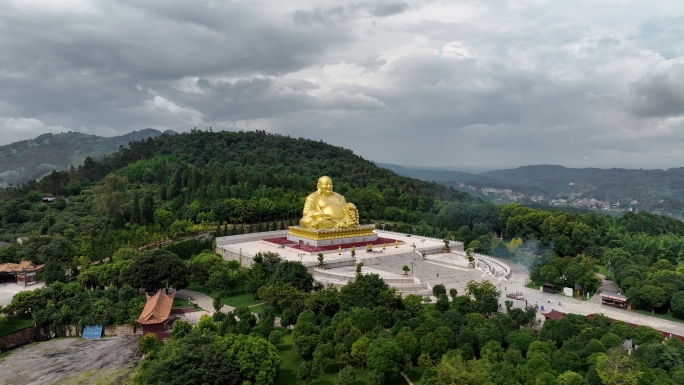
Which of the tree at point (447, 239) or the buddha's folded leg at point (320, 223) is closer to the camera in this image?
the buddha's folded leg at point (320, 223)

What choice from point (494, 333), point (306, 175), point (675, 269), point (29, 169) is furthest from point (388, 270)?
point (29, 169)

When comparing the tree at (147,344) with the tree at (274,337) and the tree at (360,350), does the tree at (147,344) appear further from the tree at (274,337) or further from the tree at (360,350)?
the tree at (360,350)

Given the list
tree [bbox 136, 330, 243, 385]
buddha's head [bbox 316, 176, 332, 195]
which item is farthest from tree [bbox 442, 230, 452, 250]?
tree [bbox 136, 330, 243, 385]

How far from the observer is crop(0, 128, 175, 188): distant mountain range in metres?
137

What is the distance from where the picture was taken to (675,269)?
2706cm

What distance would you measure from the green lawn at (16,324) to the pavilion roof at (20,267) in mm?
6405

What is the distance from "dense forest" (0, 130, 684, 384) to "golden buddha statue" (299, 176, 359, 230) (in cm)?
627

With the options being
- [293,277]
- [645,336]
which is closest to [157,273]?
[293,277]

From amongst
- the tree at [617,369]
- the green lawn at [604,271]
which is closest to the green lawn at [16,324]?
the tree at [617,369]

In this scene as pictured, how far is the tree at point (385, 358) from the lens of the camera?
14797mm

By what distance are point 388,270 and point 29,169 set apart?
144269mm

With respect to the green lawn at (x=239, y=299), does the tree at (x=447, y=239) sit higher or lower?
higher

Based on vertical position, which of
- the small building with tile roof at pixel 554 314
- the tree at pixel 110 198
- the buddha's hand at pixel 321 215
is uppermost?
the tree at pixel 110 198

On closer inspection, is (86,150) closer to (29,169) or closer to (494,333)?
(29,169)
